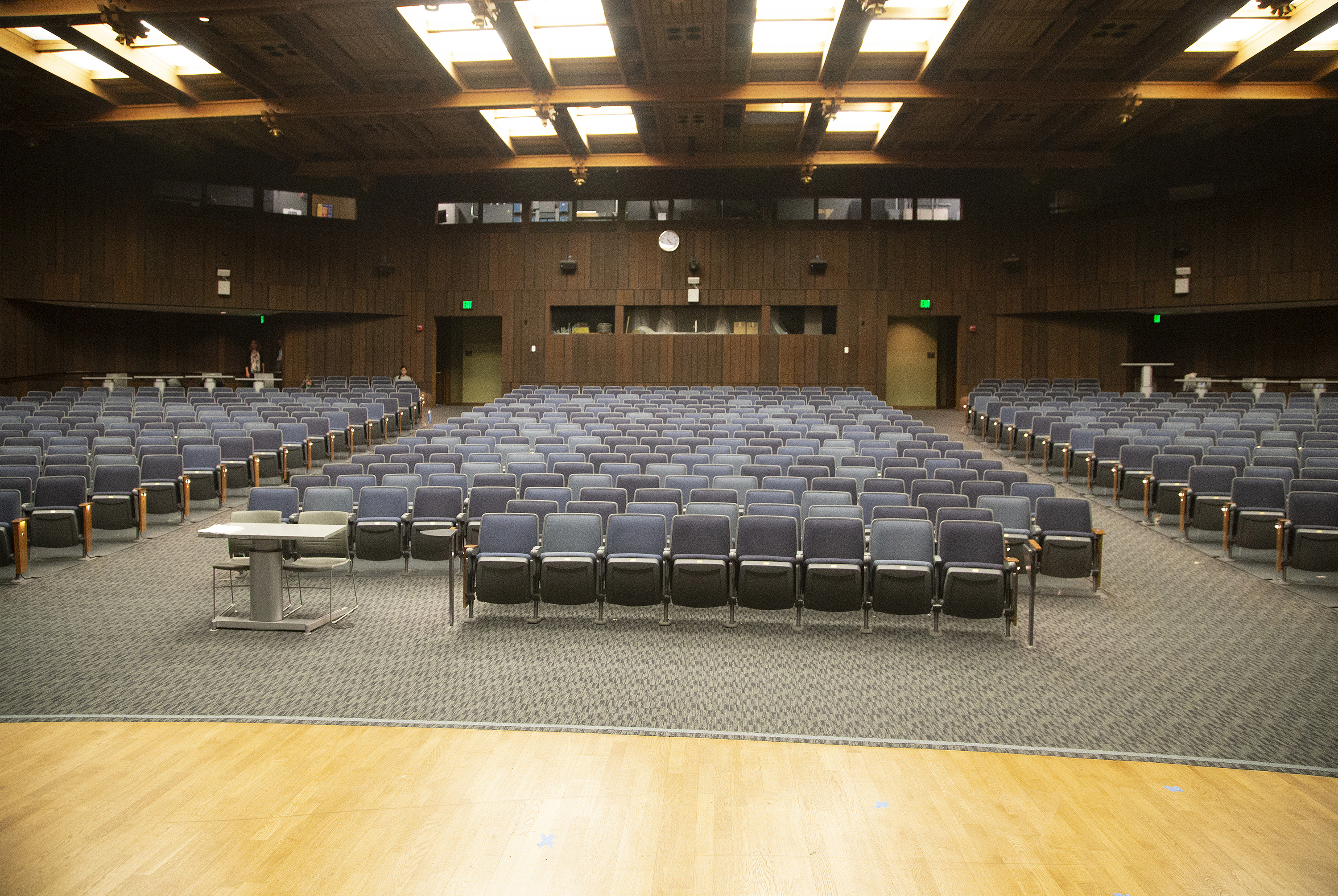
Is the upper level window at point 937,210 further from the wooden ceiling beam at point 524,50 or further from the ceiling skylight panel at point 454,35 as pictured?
the ceiling skylight panel at point 454,35

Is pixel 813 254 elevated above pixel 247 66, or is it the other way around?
pixel 247 66

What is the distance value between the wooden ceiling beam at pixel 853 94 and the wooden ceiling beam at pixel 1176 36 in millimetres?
419

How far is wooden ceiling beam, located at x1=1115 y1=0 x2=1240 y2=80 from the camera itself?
33.1ft

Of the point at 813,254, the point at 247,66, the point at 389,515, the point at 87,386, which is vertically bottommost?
the point at 389,515

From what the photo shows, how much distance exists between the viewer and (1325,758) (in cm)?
351

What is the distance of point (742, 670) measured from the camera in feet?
15.0

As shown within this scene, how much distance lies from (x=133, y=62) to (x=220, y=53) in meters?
1.50

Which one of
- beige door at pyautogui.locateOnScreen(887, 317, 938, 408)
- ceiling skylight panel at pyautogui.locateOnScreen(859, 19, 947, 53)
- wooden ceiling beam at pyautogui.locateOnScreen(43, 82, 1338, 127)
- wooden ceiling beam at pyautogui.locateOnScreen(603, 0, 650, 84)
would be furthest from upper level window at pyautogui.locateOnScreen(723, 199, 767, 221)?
ceiling skylight panel at pyautogui.locateOnScreen(859, 19, 947, 53)

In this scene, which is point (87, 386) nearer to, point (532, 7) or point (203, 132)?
point (203, 132)

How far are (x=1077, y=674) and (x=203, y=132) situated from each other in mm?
18676

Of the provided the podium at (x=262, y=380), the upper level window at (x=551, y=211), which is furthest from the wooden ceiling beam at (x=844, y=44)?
the podium at (x=262, y=380)

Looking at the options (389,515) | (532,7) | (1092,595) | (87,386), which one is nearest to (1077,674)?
(1092,595)

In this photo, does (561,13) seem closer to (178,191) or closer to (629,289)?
(629,289)

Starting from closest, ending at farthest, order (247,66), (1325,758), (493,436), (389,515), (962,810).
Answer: (962,810) < (1325,758) < (389,515) < (493,436) < (247,66)
